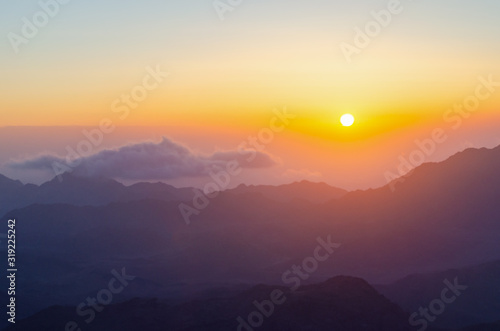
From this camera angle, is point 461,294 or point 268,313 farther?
point 461,294

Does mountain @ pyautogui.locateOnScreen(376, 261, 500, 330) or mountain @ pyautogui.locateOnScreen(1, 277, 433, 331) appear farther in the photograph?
mountain @ pyautogui.locateOnScreen(376, 261, 500, 330)

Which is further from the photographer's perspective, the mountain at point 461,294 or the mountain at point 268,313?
the mountain at point 461,294

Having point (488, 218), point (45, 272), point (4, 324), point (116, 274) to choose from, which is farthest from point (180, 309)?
point (488, 218)

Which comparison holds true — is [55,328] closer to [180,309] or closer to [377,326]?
[180,309]

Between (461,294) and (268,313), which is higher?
(461,294)
